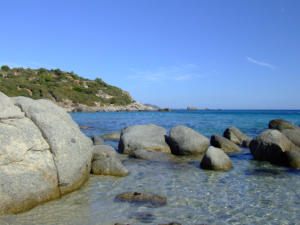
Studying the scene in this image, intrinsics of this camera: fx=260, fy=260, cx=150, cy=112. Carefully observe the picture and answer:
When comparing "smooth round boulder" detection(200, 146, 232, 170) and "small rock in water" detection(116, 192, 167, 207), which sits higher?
"smooth round boulder" detection(200, 146, 232, 170)

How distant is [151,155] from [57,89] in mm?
70430

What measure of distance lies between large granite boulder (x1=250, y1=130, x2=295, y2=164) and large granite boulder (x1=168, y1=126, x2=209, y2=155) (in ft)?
7.33

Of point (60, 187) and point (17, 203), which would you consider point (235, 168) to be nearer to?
point (60, 187)

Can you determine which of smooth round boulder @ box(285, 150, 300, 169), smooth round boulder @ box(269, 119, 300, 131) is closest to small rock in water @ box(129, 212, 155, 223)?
smooth round boulder @ box(285, 150, 300, 169)

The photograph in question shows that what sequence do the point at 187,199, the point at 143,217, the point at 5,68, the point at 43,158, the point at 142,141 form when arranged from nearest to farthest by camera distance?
1. the point at 143,217
2. the point at 43,158
3. the point at 187,199
4. the point at 142,141
5. the point at 5,68

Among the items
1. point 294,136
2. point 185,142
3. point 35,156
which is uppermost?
point 35,156

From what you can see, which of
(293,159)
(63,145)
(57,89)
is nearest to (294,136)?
(293,159)

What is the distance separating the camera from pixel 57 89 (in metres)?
75.2

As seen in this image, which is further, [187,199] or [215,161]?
[215,161]

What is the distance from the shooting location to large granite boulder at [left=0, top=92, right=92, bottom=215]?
Answer: 17.0ft

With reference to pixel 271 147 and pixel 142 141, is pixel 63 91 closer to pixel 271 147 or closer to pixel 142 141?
pixel 142 141

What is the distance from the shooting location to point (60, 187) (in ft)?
19.8

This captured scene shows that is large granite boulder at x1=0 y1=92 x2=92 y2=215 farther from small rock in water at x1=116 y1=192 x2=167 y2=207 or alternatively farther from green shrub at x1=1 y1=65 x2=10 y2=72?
green shrub at x1=1 y1=65 x2=10 y2=72

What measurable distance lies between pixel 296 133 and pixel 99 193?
391 inches
